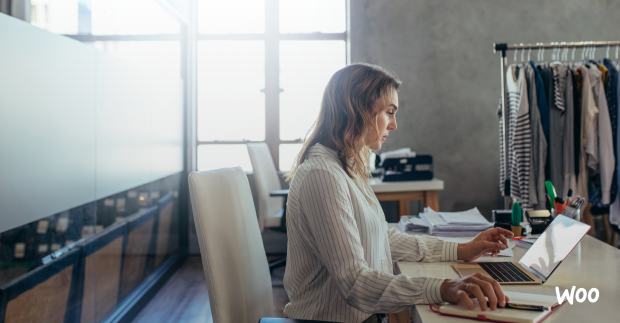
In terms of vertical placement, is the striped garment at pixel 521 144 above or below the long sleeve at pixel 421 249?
above

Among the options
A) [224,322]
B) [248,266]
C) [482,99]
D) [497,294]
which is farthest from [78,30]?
[482,99]

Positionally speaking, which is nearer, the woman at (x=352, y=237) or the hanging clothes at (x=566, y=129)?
the woman at (x=352, y=237)

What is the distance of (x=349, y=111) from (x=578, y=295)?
644 millimetres

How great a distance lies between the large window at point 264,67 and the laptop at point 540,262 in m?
3.35

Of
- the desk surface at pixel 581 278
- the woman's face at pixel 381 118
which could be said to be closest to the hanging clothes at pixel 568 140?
the desk surface at pixel 581 278

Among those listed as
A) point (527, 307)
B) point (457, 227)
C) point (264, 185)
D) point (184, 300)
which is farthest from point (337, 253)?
point (264, 185)

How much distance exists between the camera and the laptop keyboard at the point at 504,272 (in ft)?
4.21

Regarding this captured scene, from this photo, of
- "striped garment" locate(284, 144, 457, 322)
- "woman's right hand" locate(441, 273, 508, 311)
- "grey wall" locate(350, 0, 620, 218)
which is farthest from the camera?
"grey wall" locate(350, 0, 620, 218)

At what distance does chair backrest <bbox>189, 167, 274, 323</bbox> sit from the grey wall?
327 centimetres

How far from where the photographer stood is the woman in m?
1.10

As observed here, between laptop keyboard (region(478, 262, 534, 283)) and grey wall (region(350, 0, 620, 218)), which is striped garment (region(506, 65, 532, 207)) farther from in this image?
laptop keyboard (region(478, 262, 534, 283))

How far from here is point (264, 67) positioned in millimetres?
4676

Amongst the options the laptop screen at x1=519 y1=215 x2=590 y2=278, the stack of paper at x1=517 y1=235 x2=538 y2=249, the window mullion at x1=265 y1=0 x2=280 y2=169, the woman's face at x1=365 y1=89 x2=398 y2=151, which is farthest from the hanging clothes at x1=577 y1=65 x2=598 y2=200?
the window mullion at x1=265 y1=0 x2=280 y2=169

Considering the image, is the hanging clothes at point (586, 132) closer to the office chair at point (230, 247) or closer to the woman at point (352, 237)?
the woman at point (352, 237)
